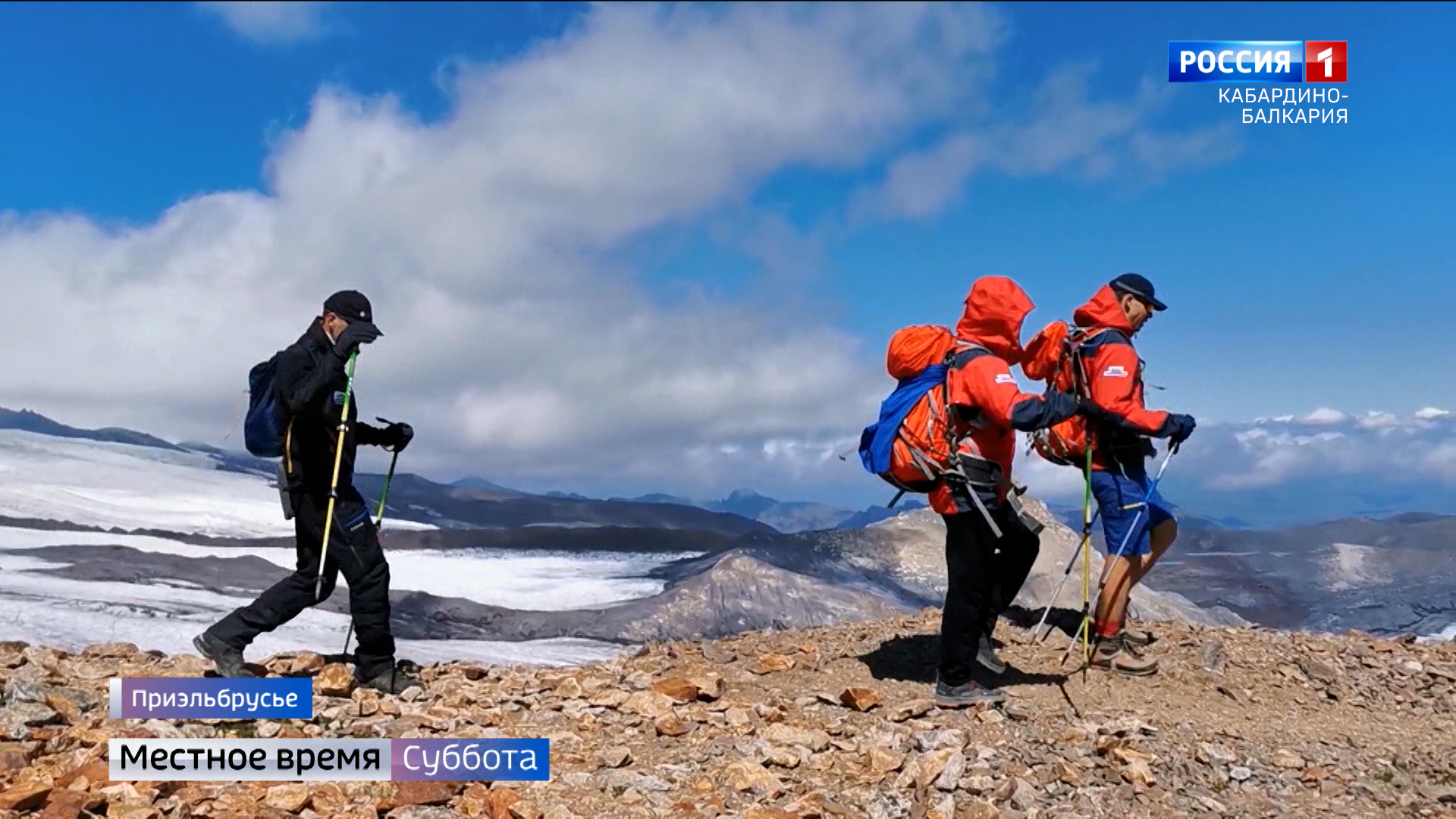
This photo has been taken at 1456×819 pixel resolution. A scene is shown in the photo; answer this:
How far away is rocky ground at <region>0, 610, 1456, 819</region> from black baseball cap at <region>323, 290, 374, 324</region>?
81.2 inches

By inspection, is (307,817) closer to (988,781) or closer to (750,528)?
(988,781)

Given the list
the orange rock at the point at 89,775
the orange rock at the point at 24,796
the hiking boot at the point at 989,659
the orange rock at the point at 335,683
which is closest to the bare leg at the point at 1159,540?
the hiking boot at the point at 989,659

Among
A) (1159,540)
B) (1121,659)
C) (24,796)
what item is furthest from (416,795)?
(1159,540)

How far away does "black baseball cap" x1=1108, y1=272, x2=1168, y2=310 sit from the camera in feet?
22.5

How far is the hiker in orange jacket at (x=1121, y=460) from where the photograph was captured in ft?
21.4

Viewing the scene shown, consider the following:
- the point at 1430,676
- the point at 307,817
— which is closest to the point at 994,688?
the point at 1430,676

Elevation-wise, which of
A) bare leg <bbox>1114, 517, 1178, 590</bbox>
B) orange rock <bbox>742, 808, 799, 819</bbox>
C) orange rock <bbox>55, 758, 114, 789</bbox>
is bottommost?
orange rock <bbox>742, 808, 799, 819</bbox>

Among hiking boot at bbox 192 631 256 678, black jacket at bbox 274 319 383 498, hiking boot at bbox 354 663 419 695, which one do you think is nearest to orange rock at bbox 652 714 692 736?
hiking boot at bbox 354 663 419 695

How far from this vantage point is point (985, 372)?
5652 mm

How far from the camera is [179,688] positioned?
566 cm

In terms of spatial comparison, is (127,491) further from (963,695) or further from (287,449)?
(963,695)

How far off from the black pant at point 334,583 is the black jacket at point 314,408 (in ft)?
0.38

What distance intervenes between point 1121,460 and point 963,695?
201cm
